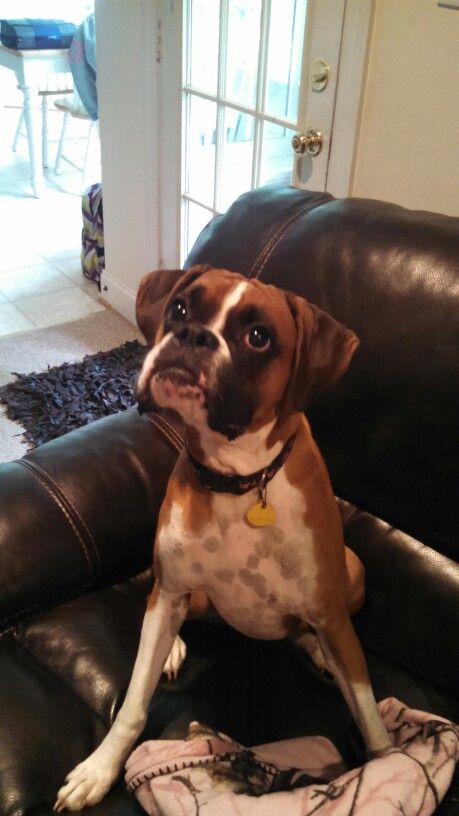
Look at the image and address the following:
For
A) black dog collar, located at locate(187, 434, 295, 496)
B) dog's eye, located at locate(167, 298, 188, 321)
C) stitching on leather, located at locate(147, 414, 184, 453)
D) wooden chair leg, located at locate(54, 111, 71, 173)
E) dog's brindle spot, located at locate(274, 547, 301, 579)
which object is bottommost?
wooden chair leg, located at locate(54, 111, 71, 173)

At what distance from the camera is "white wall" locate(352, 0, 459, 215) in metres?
1.67

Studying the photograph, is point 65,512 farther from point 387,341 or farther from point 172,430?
point 387,341

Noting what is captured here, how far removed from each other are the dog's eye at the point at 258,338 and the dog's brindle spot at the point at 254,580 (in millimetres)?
351

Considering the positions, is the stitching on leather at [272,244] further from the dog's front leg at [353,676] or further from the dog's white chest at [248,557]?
the dog's front leg at [353,676]

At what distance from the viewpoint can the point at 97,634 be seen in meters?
1.25

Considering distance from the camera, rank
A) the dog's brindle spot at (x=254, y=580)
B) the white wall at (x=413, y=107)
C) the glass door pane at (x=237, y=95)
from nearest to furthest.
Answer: the dog's brindle spot at (x=254, y=580)
the white wall at (x=413, y=107)
the glass door pane at (x=237, y=95)

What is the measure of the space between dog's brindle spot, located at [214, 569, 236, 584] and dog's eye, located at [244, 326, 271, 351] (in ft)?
1.17


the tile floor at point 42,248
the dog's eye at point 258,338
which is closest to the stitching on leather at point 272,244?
the dog's eye at point 258,338

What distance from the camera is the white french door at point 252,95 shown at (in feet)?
6.43

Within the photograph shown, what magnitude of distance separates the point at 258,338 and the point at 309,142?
1250 millimetres

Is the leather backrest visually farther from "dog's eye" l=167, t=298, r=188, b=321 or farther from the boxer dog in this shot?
"dog's eye" l=167, t=298, r=188, b=321

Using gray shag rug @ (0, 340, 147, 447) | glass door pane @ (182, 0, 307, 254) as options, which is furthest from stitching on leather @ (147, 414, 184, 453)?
glass door pane @ (182, 0, 307, 254)

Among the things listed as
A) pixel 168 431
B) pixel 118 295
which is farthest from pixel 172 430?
pixel 118 295

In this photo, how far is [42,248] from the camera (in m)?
4.01
